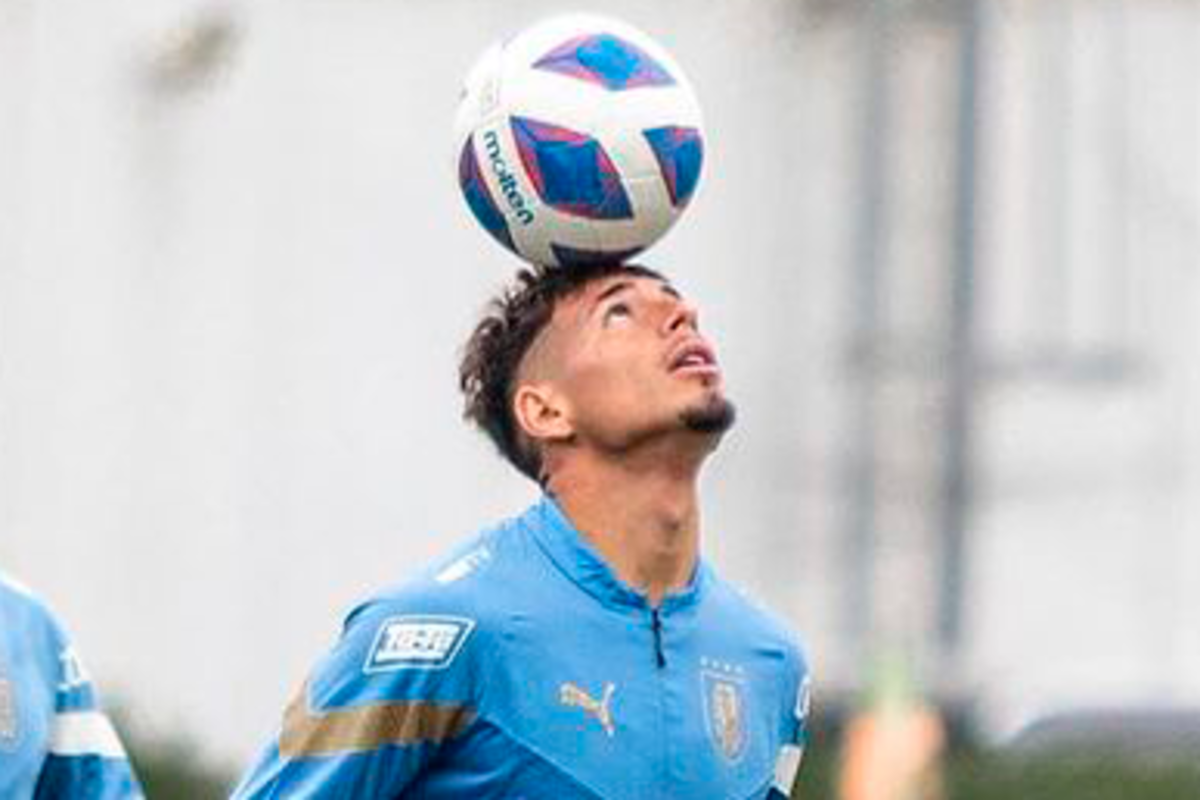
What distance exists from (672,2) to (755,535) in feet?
6.27

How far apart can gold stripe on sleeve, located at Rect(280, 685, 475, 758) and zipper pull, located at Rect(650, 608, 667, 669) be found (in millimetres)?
335

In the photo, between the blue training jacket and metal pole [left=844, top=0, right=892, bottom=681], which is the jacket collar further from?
metal pole [left=844, top=0, right=892, bottom=681]

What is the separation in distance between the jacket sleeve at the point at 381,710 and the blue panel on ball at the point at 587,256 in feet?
2.03

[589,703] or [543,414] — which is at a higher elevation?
[543,414]

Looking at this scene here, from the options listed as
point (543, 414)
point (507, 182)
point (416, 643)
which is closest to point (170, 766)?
point (543, 414)

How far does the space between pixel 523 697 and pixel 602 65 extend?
997mm

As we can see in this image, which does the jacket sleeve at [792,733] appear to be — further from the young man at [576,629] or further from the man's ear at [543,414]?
the man's ear at [543,414]

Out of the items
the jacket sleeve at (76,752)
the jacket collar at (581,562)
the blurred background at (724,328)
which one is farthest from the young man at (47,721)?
the blurred background at (724,328)

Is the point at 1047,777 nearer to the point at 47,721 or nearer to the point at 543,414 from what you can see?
the point at 47,721

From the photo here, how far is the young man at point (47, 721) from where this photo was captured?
9.13m

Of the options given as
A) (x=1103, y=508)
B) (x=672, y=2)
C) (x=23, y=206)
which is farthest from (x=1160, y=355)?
(x=23, y=206)

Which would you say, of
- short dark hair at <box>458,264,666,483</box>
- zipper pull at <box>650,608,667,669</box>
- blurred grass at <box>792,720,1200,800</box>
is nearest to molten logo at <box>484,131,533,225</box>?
short dark hair at <box>458,264,666,483</box>

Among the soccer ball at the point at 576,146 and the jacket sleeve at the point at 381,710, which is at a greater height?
the soccer ball at the point at 576,146

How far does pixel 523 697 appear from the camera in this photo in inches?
330
